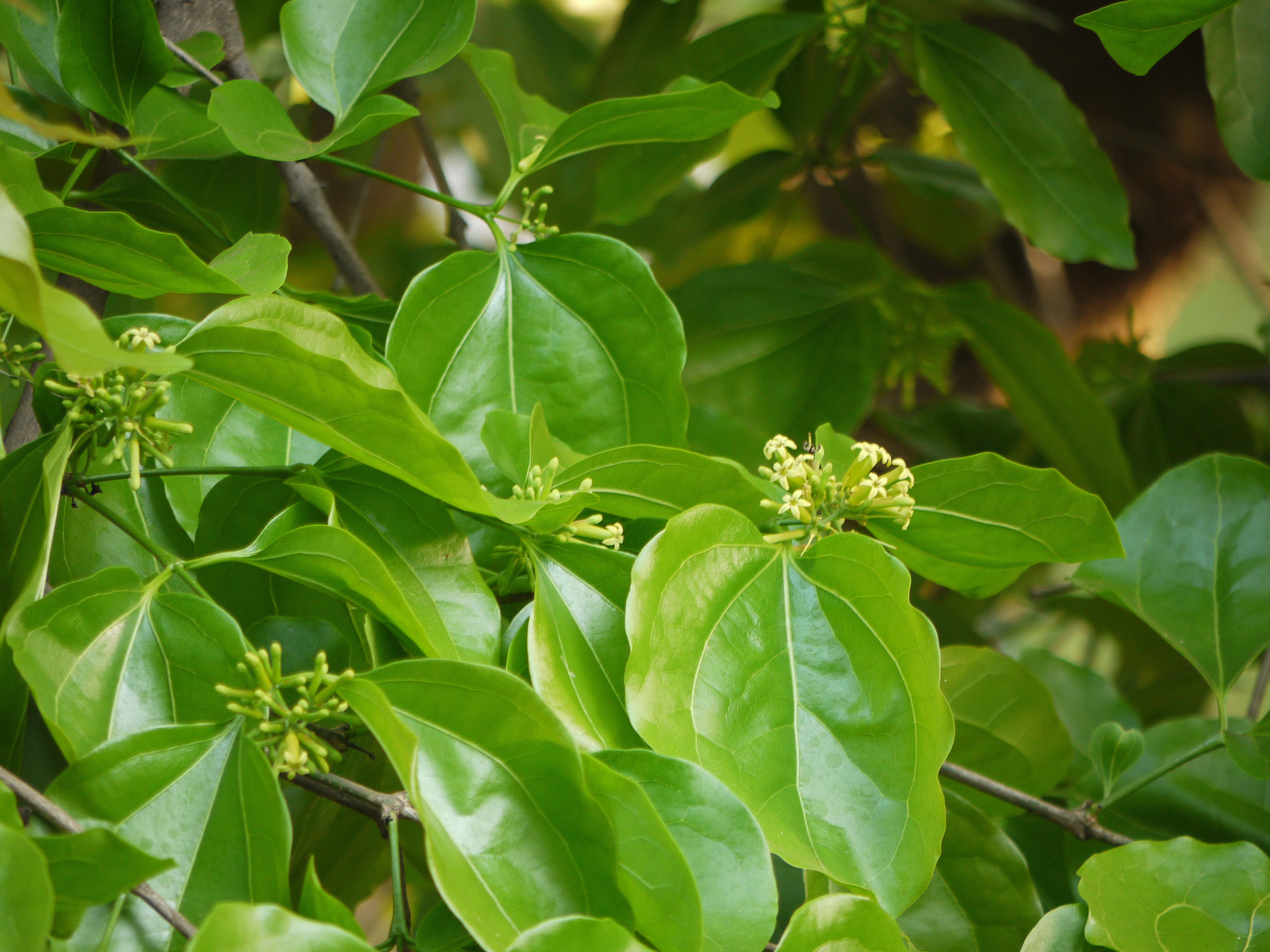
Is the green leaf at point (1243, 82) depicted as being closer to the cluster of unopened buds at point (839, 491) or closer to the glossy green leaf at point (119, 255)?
the cluster of unopened buds at point (839, 491)

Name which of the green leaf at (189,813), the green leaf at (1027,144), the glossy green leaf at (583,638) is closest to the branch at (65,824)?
the green leaf at (189,813)

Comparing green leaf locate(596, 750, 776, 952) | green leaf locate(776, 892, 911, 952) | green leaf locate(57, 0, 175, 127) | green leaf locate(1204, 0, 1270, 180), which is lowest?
green leaf locate(776, 892, 911, 952)

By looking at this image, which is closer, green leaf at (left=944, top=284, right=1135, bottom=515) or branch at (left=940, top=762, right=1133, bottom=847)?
branch at (left=940, top=762, right=1133, bottom=847)

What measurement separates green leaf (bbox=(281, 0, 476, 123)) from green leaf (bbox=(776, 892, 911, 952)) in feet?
1.15

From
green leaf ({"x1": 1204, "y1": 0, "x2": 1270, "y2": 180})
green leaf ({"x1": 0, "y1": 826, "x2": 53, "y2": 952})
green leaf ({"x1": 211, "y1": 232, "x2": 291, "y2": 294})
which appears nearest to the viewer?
green leaf ({"x1": 0, "y1": 826, "x2": 53, "y2": 952})

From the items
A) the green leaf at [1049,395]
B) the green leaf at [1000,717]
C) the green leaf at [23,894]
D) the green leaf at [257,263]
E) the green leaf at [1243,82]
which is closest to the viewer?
the green leaf at [23,894]

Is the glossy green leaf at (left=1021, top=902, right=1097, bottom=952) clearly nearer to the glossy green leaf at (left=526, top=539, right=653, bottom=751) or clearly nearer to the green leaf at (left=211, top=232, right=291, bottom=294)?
the glossy green leaf at (left=526, top=539, right=653, bottom=751)

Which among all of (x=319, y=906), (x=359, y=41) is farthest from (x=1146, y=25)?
(x=319, y=906)

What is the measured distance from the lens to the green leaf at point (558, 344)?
0.36 m

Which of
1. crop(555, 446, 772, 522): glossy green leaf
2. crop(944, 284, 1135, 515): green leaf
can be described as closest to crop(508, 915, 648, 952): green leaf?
crop(555, 446, 772, 522): glossy green leaf

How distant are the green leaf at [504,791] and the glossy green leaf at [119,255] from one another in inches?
5.4

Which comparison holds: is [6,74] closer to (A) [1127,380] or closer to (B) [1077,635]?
(A) [1127,380]

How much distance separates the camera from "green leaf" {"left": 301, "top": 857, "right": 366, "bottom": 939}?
24 centimetres

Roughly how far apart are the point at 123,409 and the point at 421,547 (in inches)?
3.9
